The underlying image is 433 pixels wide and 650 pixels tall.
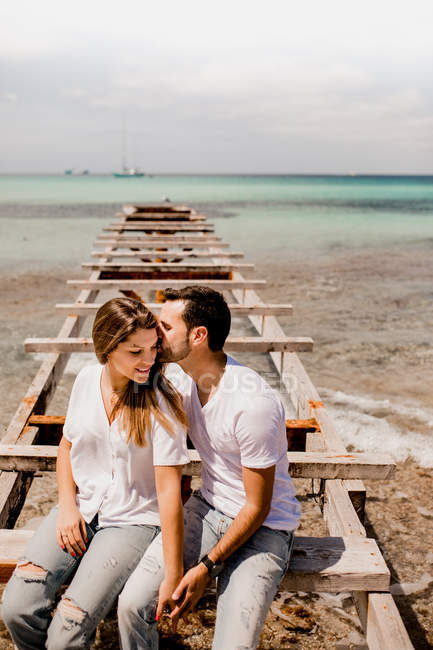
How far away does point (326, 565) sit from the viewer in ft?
7.84

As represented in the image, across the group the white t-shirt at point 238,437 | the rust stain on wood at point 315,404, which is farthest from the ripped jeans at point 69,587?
the rust stain on wood at point 315,404

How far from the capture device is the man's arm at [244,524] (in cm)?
216

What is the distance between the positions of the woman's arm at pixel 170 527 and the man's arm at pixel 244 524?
6 centimetres

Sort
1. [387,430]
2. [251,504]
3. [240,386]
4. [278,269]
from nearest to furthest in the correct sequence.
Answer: [251,504] → [240,386] → [387,430] → [278,269]

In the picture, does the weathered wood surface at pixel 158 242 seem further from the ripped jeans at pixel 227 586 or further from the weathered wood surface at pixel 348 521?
the ripped jeans at pixel 227 586

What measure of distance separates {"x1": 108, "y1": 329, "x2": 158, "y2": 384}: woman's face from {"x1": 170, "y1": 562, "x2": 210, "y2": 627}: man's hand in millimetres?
807

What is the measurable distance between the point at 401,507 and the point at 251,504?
9.09 feet

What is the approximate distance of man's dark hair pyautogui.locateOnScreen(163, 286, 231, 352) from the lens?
8.05ft

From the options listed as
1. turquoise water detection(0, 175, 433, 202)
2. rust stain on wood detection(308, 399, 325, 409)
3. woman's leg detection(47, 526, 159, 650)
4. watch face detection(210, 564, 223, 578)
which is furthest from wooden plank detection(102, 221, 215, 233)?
turquoise water detection(0, 175, 433, 202)

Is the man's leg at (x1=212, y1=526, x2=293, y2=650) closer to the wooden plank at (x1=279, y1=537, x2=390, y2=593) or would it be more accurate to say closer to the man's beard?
the wooden plank at (x1=279, y1=537, x2=390, y2=593)

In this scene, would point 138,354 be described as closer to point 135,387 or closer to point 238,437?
point 135,387

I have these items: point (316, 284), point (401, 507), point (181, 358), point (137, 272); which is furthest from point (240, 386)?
point (316, 284)

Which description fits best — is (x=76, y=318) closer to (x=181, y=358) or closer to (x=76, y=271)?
(x=181, y=358)

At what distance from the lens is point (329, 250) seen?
23.0m
